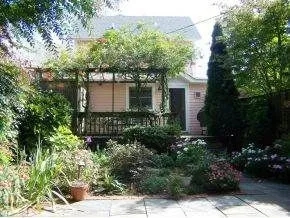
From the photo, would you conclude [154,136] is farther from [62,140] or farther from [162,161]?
[62,140]

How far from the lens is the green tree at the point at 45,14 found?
2.32 metres

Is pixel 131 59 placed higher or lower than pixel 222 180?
higher

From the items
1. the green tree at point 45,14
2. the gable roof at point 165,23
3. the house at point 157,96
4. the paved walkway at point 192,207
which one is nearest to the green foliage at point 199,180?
the paved walkway at point 192,207

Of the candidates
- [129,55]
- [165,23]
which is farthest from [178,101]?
[165,23]

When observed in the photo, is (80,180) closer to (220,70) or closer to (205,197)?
(205,197)

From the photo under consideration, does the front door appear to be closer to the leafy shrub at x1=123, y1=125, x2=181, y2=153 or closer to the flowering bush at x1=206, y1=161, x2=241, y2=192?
the leafy shrub at x1=123, y1=125, x2=181, y2=153

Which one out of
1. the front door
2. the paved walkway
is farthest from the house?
the paved walkway

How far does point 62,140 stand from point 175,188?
3.89 m

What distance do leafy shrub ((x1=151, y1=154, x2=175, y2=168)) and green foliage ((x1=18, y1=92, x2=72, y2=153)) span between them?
8.03ft

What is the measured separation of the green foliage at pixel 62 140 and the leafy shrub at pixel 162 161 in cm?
192

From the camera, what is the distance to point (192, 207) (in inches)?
259

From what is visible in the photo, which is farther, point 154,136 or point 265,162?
point 154,136

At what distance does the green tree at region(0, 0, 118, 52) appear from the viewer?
2320mm

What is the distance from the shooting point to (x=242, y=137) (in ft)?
47.0
